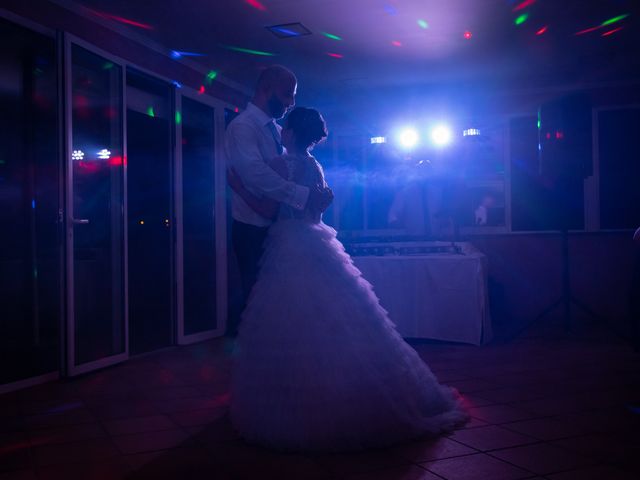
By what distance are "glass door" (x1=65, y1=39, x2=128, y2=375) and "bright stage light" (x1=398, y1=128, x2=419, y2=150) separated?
3.63 metres

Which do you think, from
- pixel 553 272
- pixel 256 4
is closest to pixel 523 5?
pixel 256 4

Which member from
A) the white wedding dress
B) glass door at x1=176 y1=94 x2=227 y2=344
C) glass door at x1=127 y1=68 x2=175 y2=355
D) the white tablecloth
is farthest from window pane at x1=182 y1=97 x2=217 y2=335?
the white wedding dress

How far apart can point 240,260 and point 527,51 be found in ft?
14.1

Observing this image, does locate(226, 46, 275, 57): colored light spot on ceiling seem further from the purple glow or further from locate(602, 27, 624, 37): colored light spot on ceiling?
locate(602, 27, 624, 37): colored light spot on ceiling

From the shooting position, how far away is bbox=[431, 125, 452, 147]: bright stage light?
23.6ft

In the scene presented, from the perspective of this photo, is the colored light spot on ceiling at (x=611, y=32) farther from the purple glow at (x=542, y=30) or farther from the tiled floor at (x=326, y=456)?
the tiled floor at (x=326, y=456)

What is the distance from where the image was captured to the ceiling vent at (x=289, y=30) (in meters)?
4.70

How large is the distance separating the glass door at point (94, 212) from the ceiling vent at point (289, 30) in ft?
4.29

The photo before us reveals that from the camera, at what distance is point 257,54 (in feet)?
18.0

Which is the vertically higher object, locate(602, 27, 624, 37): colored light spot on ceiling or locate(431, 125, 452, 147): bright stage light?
locate(602, 27, 624, 37): colored light spot on ceiling

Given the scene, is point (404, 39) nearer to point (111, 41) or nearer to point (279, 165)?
point (111, 41)

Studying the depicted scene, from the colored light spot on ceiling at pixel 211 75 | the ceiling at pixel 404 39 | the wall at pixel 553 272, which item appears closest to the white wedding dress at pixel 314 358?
the ceiling at pixel 404 39

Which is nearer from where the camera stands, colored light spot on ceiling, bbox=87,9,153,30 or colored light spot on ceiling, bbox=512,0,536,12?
colored light spot on ceiling, bbox=512,0,536,12

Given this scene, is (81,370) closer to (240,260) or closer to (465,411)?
(240,260)
